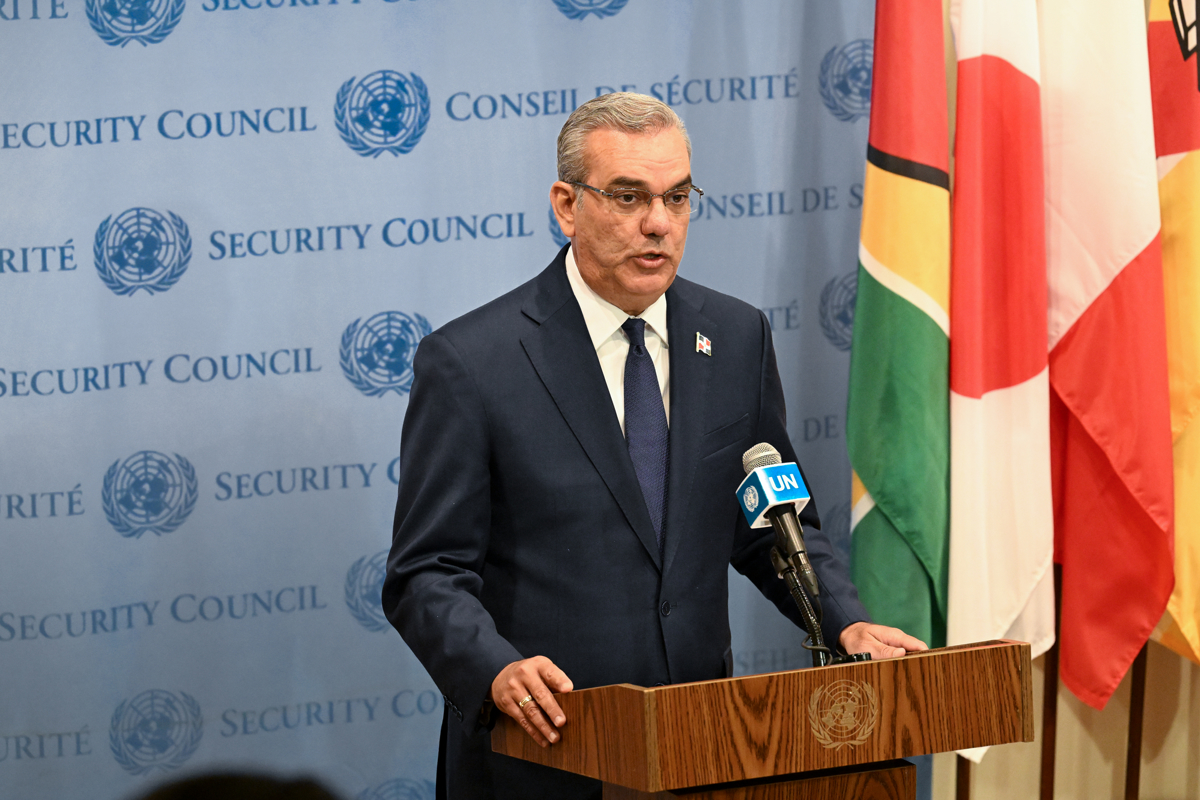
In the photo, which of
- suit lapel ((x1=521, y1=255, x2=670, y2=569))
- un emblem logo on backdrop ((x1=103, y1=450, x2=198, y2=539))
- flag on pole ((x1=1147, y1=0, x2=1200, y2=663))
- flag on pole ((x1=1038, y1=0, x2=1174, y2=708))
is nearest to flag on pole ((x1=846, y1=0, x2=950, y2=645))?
flag on pole ((x1=1038, y1=0, x2=1174, y2=708))

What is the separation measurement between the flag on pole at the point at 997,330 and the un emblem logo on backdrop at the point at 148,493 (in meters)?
1.95

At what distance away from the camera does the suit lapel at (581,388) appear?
5.76 ft

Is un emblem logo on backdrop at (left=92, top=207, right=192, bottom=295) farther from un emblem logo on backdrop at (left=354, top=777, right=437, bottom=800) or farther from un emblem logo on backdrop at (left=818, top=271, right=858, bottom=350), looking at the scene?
un emblem logo on backdrop at (left=818, top=271, right=858, bottom=350)

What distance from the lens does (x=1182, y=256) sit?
2.72 metres

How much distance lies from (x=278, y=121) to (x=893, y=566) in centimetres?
192

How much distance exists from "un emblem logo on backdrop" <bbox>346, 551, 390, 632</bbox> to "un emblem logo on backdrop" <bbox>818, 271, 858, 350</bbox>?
4.50 feet

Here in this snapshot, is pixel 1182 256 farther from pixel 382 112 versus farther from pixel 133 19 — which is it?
pixel 133 19

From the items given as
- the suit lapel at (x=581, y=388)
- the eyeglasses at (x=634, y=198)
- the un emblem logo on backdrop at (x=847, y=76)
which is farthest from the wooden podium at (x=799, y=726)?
the un emblem logo on backdrop at (x=847, y=76)

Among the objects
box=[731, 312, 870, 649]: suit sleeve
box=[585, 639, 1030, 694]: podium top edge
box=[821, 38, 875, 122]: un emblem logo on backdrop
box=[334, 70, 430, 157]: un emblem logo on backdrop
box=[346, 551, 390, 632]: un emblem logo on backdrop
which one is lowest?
box=[346, 551, 390, 632]: un emblem logo on backdrop

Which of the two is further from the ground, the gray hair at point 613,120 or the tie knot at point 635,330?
the gray hair at point 613,120

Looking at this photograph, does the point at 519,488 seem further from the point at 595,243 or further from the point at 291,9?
the point at 291,9

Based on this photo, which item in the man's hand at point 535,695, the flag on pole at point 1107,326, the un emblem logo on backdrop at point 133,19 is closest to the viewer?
the man's hand at point 535,695

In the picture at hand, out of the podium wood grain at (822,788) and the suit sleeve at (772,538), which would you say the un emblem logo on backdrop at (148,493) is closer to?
the suit sleeve at (772,538)

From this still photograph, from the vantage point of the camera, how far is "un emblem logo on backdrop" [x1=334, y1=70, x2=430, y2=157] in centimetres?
292
